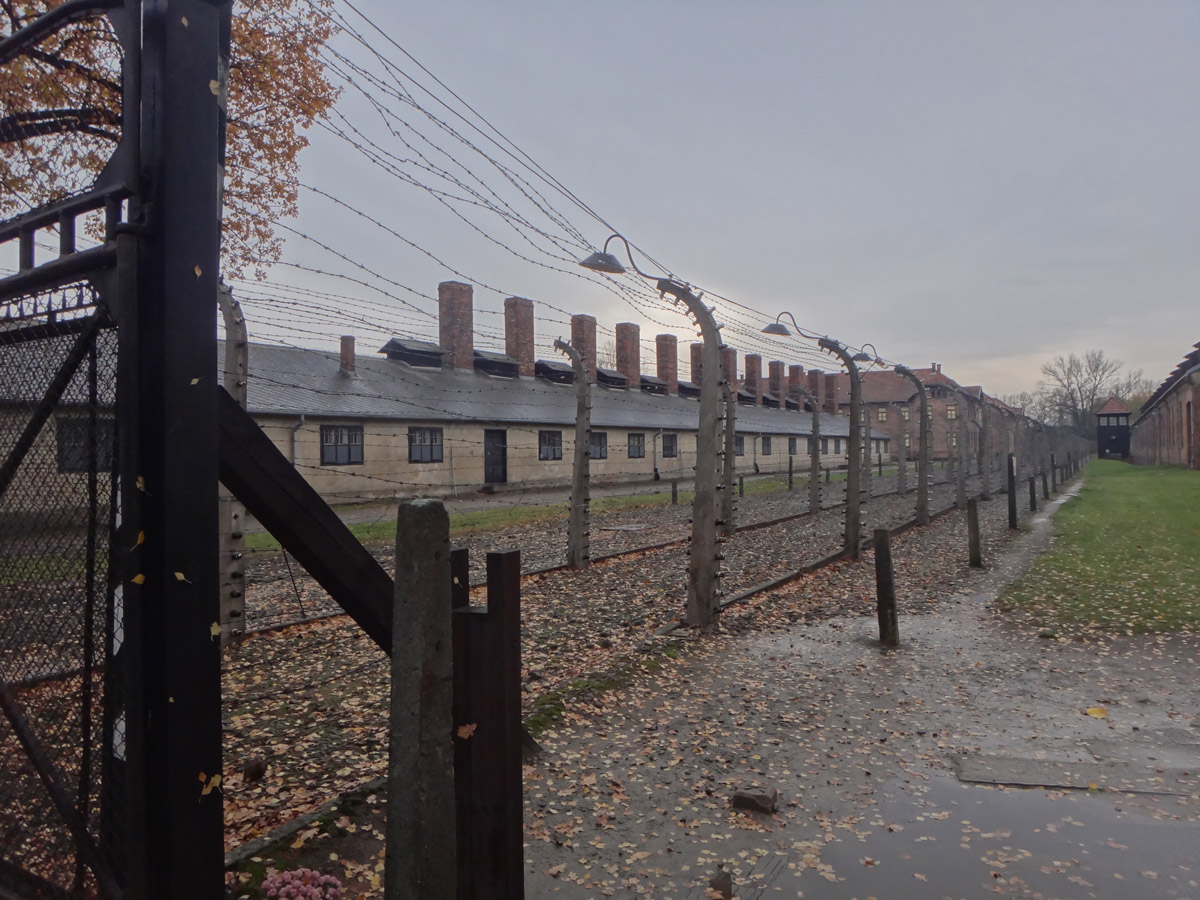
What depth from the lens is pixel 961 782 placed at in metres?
4.72

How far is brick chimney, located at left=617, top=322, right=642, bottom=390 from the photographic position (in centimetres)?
4059

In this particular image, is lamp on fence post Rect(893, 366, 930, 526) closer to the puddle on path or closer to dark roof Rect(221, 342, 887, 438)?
dark roof Rect(221, 342, 887, 438)

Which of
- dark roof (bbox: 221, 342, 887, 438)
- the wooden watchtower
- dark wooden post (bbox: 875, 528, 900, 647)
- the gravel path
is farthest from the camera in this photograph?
the wooden watchtower

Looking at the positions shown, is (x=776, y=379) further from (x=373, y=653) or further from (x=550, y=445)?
(x=373, y=653)

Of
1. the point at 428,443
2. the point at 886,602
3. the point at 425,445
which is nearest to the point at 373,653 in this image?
the point at 886,602

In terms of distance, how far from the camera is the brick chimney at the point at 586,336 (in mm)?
37625

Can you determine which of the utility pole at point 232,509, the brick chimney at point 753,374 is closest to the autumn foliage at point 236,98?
the utility pole at point 232,509

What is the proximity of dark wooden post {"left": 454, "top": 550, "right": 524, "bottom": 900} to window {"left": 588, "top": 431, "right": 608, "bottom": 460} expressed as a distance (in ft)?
93.2

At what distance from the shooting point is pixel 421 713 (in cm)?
217

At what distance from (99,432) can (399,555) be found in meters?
0.92

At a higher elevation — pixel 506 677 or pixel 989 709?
pixel 506 677

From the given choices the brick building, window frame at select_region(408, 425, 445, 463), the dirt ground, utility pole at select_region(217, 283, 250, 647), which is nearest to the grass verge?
the dirt ground

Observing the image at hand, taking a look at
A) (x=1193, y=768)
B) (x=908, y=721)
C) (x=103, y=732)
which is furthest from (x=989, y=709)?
(x=103, y=732)

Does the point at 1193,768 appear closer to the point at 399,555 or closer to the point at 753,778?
the point at 753,778
